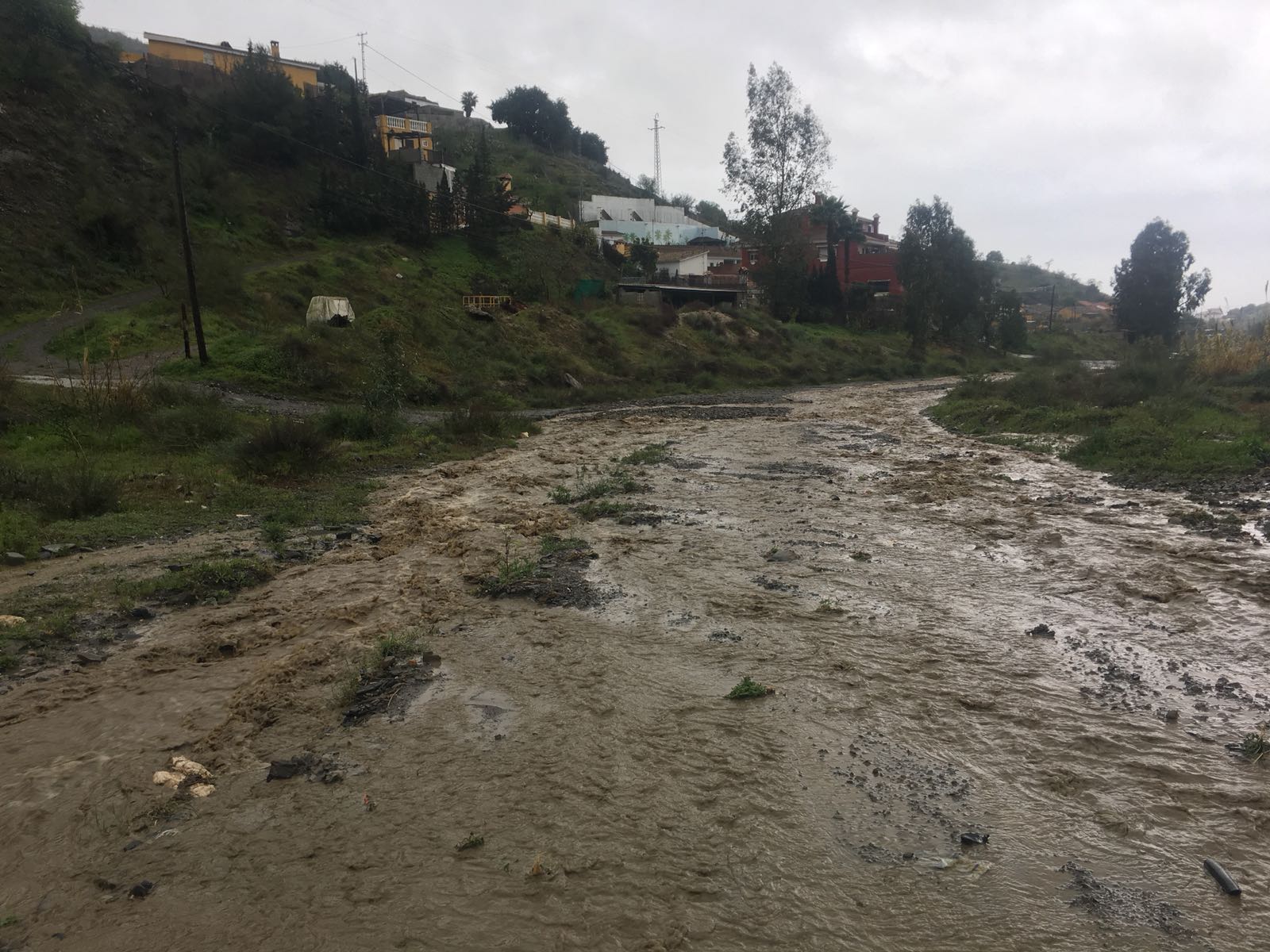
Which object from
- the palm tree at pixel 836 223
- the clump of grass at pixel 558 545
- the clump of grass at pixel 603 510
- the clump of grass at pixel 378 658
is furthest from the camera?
the palm tree at pixel 836 223

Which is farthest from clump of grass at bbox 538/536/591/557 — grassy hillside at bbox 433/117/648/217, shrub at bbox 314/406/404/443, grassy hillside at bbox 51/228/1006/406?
grassy hillside at bbox 433/117/648/217

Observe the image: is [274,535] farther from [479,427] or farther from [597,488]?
[479,427]

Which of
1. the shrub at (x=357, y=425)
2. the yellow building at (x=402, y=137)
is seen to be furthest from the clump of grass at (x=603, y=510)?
the yellow building at (x=402, y=137)

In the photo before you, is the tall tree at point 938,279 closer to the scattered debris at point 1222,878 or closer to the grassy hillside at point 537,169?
the grassy hillside at point 537,169

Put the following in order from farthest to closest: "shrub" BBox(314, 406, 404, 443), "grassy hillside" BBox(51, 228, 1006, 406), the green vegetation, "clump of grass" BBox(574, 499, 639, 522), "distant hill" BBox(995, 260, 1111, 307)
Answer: "distant hill" BBox(995, 260, 1111, 307) < "grassy hillside" BBox(51, 228, 1006, 406) < "shrub" BBox(314, 406, 404, 443) < the green vegetation < "clump of grass" BBox(574, 499, 639, 522)

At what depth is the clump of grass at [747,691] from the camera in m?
5.84

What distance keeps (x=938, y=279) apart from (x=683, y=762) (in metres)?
56.2

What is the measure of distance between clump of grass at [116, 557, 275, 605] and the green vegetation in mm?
14521

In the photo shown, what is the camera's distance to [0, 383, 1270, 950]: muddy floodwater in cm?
371

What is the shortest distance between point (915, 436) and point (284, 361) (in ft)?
71.4

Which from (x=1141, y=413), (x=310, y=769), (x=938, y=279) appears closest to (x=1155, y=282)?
(x=938, y=279)

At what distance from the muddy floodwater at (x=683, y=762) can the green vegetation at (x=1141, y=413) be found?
544cm

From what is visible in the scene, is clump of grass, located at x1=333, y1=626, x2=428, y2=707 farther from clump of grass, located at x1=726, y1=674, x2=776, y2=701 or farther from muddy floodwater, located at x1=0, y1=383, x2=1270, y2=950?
clump of grass, located at x1=726, y1=674, x2=776, y2=701

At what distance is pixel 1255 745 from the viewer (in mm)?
4902
